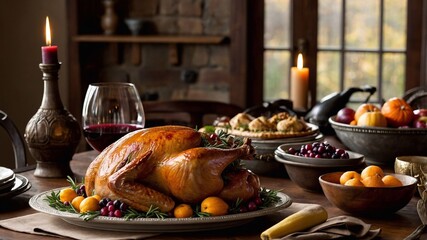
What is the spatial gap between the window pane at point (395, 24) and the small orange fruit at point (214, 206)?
2.95 metres

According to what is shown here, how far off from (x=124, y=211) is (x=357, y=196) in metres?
0.44

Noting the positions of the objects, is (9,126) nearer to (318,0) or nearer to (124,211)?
(124,211)

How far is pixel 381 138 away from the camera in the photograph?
6.87 ft

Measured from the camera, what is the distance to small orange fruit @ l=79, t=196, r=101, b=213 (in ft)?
4.66

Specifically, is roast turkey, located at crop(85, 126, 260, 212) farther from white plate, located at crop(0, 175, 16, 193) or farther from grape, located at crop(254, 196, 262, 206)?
white plate, located at crop(0, 175, 16, 193)

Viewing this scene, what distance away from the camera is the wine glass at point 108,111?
1.93 m

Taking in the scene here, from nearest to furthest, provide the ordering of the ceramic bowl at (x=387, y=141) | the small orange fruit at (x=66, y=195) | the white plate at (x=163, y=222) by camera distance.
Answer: the white plate at (x=163, y=222) → the small orange fruit at (x=66, y=195) → the ceramic bowl at (x=387, y=141)

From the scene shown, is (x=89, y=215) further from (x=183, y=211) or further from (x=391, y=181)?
(x=391, y=181)

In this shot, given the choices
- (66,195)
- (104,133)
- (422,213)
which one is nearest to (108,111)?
(104,133)

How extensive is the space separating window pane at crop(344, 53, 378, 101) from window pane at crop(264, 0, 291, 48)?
34cm

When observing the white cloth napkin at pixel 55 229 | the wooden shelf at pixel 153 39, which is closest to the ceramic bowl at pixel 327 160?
the white cloth napkin at pixel 55 229

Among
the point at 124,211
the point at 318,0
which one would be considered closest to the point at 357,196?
the point at 124,211

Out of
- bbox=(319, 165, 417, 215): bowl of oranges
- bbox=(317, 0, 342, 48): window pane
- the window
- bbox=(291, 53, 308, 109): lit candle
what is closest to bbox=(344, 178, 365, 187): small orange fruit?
bbox=(319, 165, 417, 215): bowl of oranges

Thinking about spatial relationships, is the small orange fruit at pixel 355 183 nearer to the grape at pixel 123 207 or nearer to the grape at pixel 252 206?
the grape at pixel 252 206
